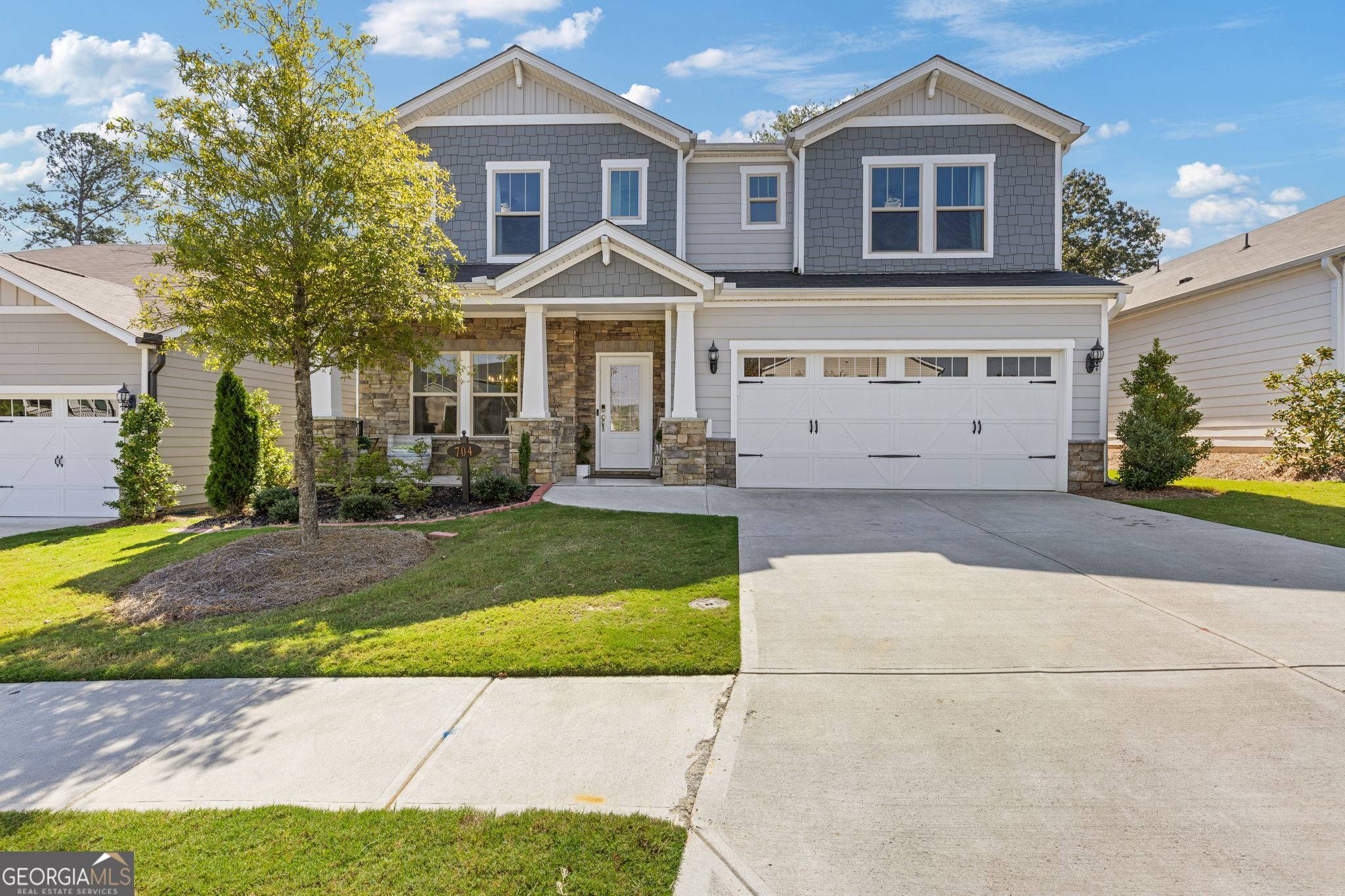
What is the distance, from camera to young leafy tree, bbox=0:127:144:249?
26094 millimetres

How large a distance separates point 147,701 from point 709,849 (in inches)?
133

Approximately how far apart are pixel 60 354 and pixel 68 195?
23071mm

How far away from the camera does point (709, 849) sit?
2326 mm

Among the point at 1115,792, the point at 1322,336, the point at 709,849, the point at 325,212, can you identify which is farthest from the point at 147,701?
the point at 1322,336

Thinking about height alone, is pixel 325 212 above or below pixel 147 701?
above

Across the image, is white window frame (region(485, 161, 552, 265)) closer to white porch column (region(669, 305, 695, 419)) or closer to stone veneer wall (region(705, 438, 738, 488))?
white porch column (region(669, 305, 695, 419))

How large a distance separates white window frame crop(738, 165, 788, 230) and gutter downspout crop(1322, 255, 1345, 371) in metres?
9.43

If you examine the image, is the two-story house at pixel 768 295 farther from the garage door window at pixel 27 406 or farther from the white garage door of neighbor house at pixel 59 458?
the garage door window at pixel 27 406

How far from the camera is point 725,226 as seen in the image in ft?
41.7

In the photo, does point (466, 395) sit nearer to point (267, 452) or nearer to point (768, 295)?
point (267, 452)

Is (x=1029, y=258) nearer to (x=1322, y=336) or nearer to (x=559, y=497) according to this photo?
(x=1322, y=336)

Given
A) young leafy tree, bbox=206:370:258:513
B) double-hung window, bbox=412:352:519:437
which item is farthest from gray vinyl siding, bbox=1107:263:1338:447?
young leafy tree, bbox=206:370:258:513

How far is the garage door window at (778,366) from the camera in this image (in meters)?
11.2

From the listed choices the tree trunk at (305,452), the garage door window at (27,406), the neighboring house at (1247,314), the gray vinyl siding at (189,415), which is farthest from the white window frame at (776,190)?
the garage door window at (27,406)
